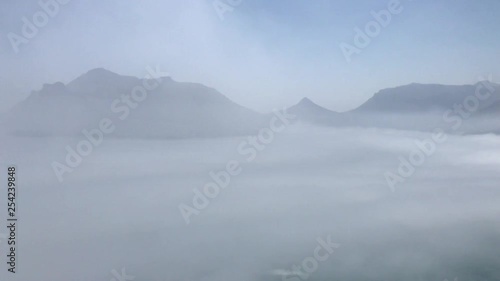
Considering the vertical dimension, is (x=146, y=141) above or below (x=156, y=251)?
above

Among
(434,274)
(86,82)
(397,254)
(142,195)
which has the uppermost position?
(86,82)

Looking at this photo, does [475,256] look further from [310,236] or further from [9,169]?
[9,169]

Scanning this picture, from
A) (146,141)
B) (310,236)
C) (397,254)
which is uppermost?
(146,141)

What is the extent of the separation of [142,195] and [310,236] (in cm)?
399

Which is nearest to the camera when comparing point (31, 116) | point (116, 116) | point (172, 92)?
point (31, 116)

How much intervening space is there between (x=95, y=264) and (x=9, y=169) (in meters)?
2.17

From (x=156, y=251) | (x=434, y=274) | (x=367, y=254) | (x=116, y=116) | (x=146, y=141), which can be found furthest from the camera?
(x=367, y=254)

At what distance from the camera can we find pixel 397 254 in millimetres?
9359

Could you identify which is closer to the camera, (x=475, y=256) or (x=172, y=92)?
(x=172, y=92)

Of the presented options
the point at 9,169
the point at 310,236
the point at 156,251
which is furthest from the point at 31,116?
the point at 310,236

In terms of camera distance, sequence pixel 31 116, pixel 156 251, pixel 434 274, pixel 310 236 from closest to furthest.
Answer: pixel 31 116, pixel 156 251, pixel 310 236, pixel 434 274

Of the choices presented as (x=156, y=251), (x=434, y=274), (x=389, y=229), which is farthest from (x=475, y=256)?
(x=156, y=251)

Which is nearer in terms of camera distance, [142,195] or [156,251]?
[142,195]

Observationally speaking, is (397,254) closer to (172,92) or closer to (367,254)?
(367,254)
